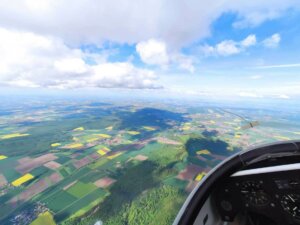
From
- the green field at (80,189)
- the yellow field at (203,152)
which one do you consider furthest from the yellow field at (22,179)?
the yellow field at (203,152)

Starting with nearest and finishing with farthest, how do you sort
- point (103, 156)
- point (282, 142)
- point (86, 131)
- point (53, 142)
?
point (282, 142) → point (103, 156) → point (53, 142) → point (86, 131)

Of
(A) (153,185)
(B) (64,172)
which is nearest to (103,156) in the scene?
(B) (64,172)

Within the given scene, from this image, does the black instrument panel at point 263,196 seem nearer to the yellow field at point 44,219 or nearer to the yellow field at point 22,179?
the yellow field at point 44,219

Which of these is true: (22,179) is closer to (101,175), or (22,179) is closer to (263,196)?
(101,175)

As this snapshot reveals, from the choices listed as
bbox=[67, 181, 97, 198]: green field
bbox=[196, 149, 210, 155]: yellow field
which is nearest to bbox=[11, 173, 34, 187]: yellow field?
bbox=[67, 181, 97, 198]: green field

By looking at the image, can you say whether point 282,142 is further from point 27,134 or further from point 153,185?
point 27,134

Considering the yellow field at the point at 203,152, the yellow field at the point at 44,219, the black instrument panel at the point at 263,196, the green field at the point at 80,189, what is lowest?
the yellow field at the point at 203,152

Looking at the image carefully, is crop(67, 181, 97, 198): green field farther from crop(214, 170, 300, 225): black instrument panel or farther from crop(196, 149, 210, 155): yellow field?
crop(214, 170, 300, 225): black instrument panel
